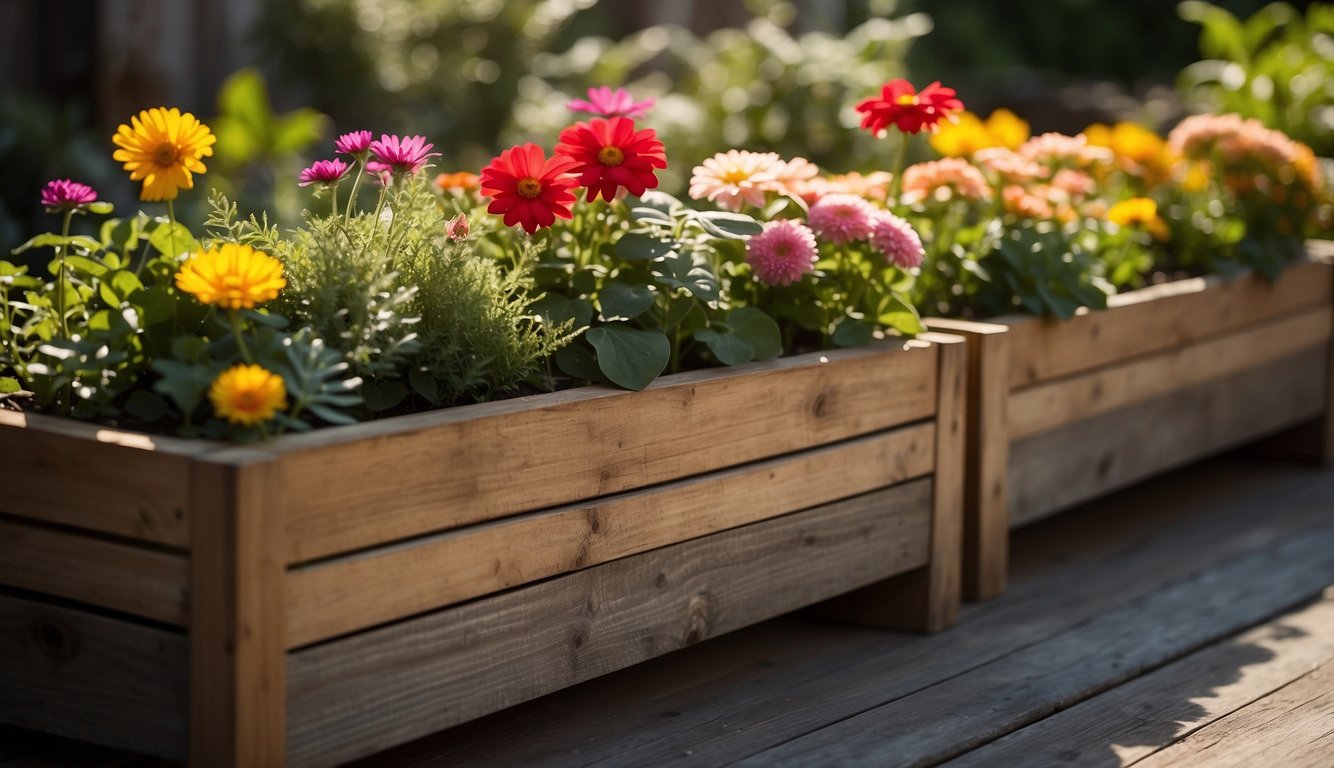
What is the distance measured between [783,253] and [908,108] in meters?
0.33

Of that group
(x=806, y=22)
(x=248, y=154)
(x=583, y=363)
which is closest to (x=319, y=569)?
(x=583, y=363)

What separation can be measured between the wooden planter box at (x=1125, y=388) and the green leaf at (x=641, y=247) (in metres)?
0.61

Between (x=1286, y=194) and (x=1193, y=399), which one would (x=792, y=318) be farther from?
(x=1286, y=194)

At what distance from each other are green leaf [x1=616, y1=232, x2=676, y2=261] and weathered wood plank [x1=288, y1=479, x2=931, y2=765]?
0.39 metres

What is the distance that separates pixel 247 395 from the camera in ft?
5.10

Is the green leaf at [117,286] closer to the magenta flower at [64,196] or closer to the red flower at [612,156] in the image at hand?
the magenta flower at [64,196]

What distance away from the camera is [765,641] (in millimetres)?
2404

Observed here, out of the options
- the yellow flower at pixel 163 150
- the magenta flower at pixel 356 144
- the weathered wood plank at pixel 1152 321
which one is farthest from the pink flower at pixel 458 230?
the weathered wood plank at pixel 1152 321

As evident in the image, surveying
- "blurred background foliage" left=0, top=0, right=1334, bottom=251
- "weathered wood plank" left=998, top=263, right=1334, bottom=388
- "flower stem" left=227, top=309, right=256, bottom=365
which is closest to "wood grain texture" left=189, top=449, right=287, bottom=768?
"flower stem" left=227, top=309, right=256, bottom=365

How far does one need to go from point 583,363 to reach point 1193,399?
1.64 metres

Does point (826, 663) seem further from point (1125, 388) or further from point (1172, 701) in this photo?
point (1125, 388)

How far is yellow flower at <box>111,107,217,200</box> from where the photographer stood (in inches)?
69.9

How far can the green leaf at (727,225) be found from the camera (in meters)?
2.08

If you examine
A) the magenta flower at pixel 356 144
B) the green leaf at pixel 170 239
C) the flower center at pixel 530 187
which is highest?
the magenta flower at pixel 356 144
